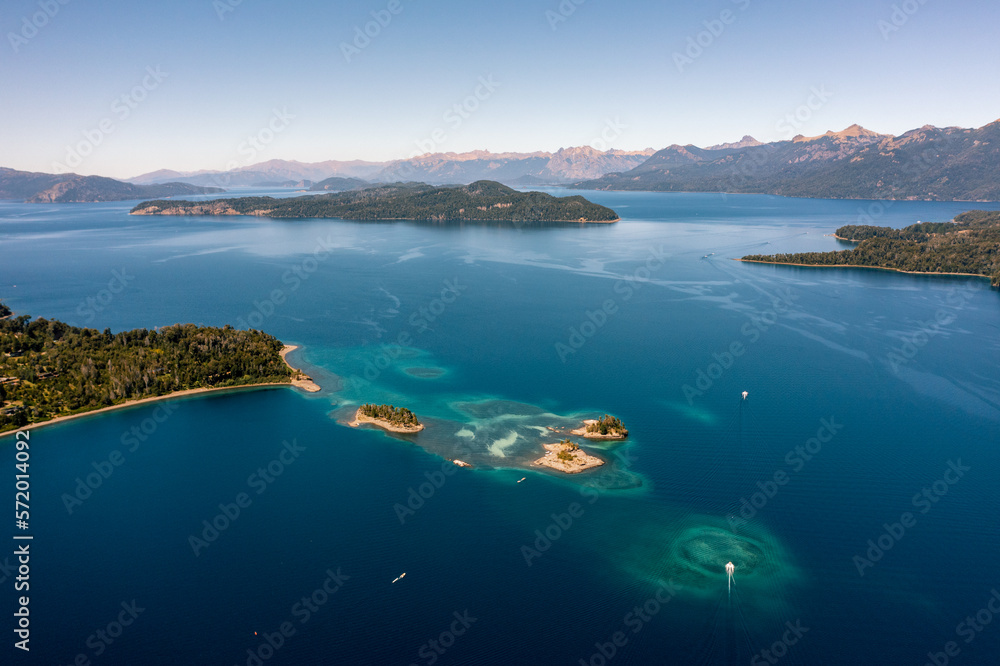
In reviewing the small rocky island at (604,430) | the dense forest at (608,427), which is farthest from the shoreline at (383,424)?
the dense forest at (608,427)

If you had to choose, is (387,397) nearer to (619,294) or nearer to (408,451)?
(408,451)

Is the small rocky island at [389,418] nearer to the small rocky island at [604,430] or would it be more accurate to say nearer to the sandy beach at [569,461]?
the sandy beach at [569,461]

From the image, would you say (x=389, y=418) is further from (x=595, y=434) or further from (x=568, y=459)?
(x=595, y=434)

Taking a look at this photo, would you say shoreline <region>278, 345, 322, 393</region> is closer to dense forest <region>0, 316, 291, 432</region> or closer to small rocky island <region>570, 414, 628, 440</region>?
dense forest <region>0, 316, 291, 432</region>

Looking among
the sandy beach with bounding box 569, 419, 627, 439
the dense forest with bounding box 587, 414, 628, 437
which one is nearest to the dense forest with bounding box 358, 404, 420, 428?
the sandy beach with bounding box 569, 419, 627, 439

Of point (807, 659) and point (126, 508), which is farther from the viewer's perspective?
point (126, 508)

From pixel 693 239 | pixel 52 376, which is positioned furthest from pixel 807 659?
pixel 693 239
